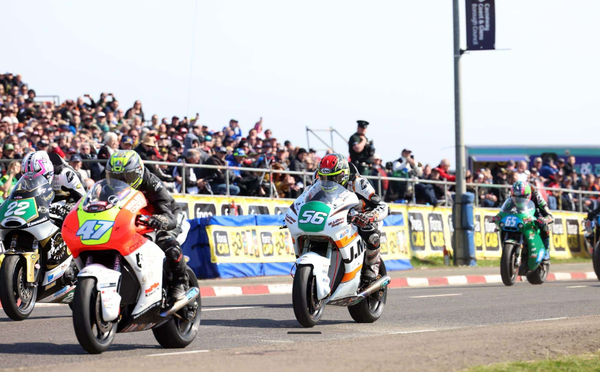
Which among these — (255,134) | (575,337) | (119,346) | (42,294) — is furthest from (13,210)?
(255,134)

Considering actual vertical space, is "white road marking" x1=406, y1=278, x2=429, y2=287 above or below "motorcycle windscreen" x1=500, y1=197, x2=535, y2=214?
below

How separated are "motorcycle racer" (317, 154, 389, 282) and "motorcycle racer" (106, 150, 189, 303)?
251 centimetres

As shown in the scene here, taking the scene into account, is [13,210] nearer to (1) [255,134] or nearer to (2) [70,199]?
(2) [70,199]

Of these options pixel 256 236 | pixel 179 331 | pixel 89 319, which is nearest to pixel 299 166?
pixel 256 236

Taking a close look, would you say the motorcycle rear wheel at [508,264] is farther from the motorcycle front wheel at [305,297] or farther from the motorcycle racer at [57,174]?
the motorcycle racer at [57,174]

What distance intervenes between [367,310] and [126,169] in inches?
148

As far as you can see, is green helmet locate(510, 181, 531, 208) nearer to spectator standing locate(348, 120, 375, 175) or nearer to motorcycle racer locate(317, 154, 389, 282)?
spectator standing locate(348, 120, 375, 175)

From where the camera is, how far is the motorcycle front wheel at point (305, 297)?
9.64 metres

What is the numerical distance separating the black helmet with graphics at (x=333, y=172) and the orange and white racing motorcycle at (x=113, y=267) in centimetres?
Result: 283

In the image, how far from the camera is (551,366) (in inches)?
277

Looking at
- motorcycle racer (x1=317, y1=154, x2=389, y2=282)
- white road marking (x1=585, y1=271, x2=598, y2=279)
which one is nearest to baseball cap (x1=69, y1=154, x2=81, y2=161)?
motorcycle racer (x1=317, y1=154, x2=389, y2=282)

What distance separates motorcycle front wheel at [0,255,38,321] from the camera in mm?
10422

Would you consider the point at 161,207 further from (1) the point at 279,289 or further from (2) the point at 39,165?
(1) the point at 279,289

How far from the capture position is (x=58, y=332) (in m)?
9.67
